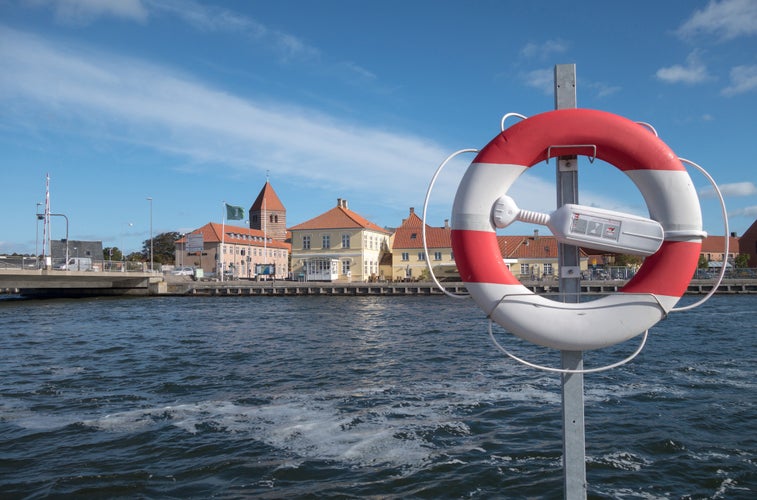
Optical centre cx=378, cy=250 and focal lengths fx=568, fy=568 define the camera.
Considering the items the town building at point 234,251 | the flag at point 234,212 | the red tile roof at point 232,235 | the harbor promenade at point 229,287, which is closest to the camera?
the harbor promenade at point 229,287

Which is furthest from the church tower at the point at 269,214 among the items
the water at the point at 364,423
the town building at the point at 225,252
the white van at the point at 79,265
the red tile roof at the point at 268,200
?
the water at the point at 364,423

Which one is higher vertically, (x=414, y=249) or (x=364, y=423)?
(x=414, y=249)

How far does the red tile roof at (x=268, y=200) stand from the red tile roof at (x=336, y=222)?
30.5 metres

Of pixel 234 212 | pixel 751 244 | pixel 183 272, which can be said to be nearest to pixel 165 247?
pixel 234 212

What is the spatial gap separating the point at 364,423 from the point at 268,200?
75691 millimetres

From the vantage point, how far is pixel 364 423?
20.8 ft

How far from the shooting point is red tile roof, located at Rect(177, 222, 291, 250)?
60.6 metres

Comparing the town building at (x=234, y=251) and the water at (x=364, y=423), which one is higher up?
the town building at (x=234, y=251)

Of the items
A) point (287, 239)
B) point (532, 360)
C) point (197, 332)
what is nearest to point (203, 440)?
point (532, 360)

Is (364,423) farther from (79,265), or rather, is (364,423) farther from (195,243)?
(195,243)

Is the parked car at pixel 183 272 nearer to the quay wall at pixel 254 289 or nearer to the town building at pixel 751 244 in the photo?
the quay wall at pixel 254 289

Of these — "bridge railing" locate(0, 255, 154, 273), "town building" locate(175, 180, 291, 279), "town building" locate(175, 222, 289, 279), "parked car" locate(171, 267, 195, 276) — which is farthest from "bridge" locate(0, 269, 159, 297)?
"town building" locate(175, 222, 289, 279)

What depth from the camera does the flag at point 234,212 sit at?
56.5 m

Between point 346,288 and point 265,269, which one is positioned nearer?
point 346,288
